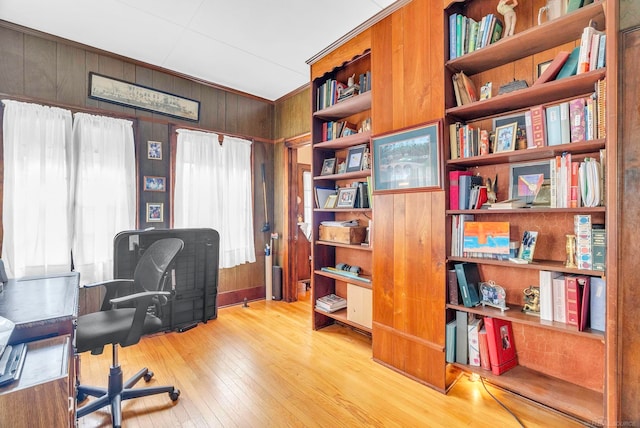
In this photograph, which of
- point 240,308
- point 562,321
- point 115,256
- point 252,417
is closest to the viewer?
point 562,321

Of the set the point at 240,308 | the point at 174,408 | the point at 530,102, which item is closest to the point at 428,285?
the point at 530,102

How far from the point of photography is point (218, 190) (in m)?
3.54

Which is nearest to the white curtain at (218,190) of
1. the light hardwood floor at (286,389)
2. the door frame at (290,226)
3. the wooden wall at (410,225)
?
the door frame at (290,226)

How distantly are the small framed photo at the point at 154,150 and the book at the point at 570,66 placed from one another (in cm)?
345

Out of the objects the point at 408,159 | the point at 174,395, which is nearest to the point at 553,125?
the point at 408,159

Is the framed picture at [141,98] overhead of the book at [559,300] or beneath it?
overhead

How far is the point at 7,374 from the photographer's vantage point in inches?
36.6

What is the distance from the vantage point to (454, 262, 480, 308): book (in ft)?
6.21

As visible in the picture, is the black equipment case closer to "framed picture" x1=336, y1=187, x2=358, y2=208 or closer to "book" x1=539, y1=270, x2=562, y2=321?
"framed picture" x1=336, y1=187, x2=358, y2=208

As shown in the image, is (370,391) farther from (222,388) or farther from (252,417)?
(222,388)

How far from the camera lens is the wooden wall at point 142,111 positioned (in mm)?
2480

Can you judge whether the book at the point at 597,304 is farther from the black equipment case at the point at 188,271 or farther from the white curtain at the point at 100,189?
the white curtain at the point at 100,189

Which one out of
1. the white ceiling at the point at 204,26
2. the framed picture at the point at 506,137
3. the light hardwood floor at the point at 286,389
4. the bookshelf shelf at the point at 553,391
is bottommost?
the light hardwood floor at the point at 286,389

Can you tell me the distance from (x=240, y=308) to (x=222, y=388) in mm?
1669
